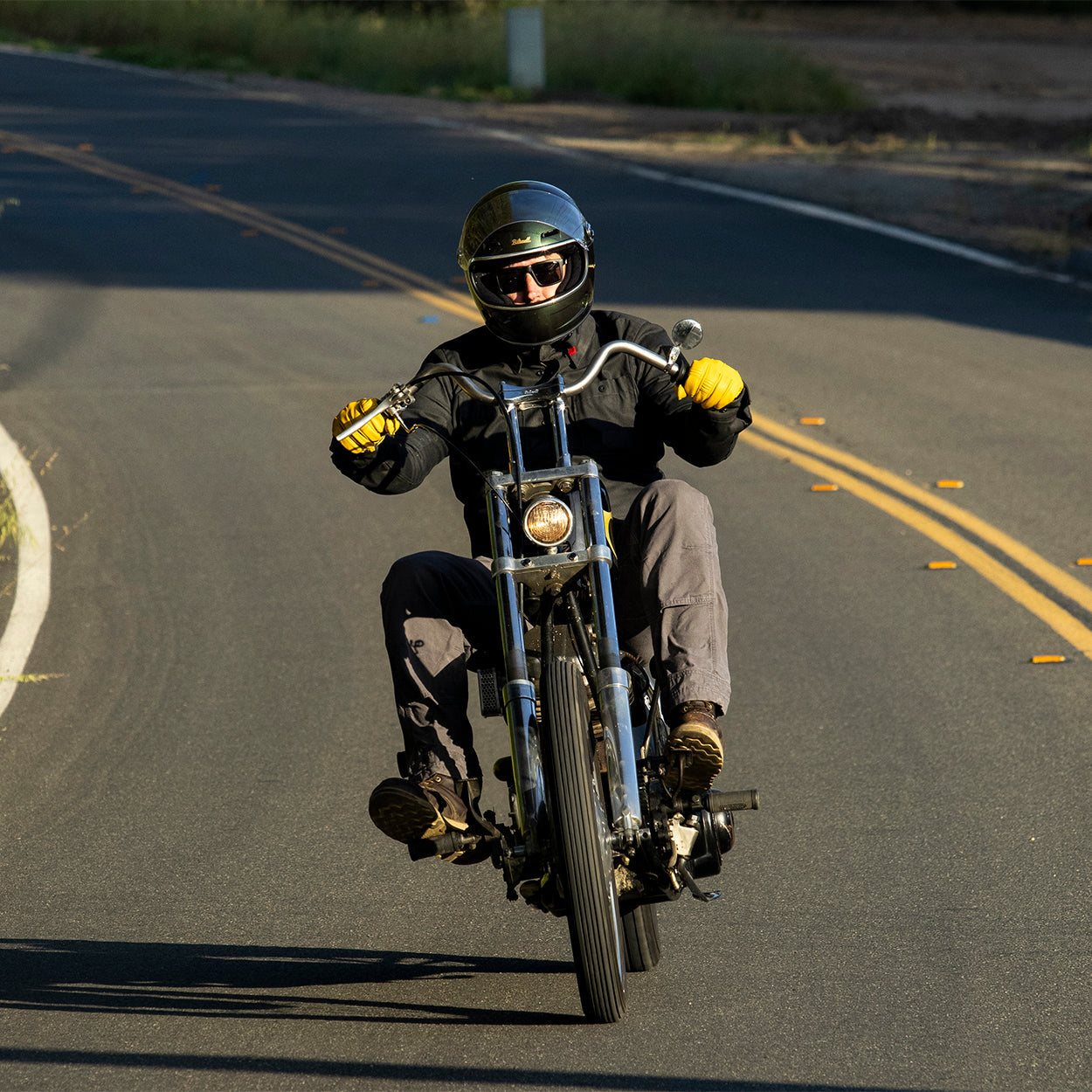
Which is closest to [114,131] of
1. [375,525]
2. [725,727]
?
[375,525]

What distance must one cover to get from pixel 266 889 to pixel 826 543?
14.2ft

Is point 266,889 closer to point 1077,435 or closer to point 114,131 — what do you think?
point 1077,435

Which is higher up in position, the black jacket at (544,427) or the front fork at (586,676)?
the black jacket at (544,427)

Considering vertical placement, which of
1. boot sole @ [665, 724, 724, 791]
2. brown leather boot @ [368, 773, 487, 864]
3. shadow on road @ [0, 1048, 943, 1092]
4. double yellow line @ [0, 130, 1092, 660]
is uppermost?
boot sole @ [665, 724, 724, 791]

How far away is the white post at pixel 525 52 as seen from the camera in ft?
99.0

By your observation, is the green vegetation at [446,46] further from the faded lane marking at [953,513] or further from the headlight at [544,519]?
the headlight at [544,519]

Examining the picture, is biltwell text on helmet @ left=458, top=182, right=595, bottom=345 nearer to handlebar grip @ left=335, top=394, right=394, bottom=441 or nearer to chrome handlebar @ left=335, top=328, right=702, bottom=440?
chrome handlebar @ left=335, top=328, right=702, bottom=440

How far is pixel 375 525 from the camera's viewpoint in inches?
374

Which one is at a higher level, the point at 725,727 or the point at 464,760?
the point at 464,760

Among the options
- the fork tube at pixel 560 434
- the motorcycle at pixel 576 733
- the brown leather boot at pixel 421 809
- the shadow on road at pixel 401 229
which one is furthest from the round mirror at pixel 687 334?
the shadow on road at pixel 401 229

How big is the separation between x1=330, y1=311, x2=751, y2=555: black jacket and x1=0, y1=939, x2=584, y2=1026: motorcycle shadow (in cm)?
120

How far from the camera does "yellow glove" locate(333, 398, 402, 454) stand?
464cm

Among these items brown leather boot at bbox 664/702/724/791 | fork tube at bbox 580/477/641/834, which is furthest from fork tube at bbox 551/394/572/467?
brown leather boot at bbox 664/702/724/791

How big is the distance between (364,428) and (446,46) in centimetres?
3081
